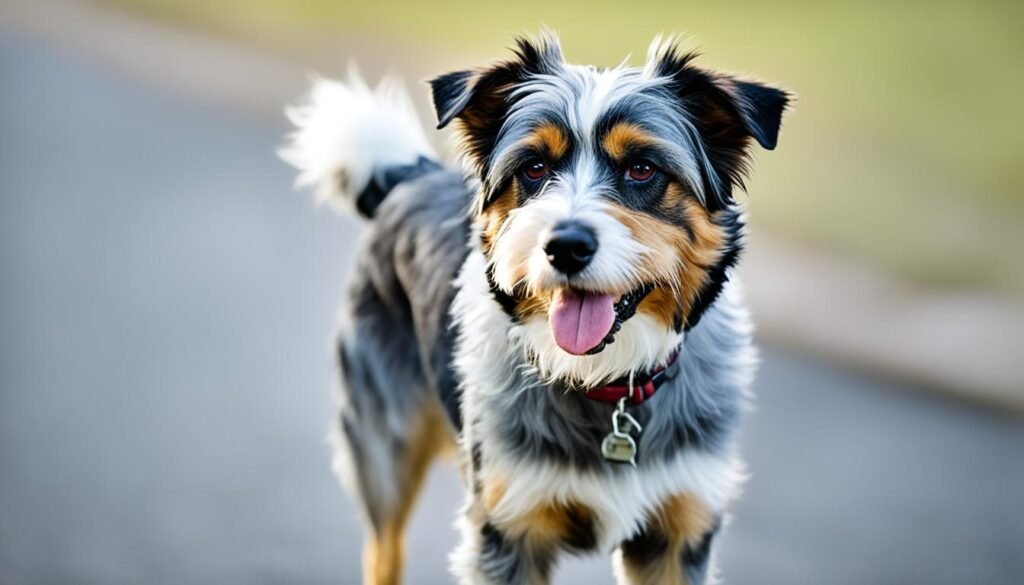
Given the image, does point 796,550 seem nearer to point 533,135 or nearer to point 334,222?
point 533,135

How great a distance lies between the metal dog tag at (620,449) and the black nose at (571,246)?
2.07ft

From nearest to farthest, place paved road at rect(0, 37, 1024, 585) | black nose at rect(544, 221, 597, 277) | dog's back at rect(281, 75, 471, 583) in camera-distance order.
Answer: black nose at rect(544, 221, 597, 277) → dog's back at rect(281, 75, 471, 583) → paved road at rect(0, 37, 1024, 585)

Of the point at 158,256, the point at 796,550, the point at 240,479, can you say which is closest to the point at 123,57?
the point at 158,256

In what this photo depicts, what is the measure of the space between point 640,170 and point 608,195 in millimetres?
135

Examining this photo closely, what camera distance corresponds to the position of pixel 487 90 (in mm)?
3686

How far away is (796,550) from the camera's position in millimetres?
5023

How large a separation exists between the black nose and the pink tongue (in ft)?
0.45

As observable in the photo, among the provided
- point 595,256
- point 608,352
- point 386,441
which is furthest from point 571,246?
point 386,441

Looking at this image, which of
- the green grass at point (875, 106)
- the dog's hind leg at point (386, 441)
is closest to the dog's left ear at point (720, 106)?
the dog's hind leg at point (386, 441)

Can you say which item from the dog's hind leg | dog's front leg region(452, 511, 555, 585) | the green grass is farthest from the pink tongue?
the green grass

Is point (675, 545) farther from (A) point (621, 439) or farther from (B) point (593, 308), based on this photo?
(B) point (593, 308)

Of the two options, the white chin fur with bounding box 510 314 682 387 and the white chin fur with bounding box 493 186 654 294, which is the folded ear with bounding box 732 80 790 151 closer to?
the white chin fur with bounding box 493 186 654 294

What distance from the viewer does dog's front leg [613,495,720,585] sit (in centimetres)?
372

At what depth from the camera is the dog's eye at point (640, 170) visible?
3404 mm
